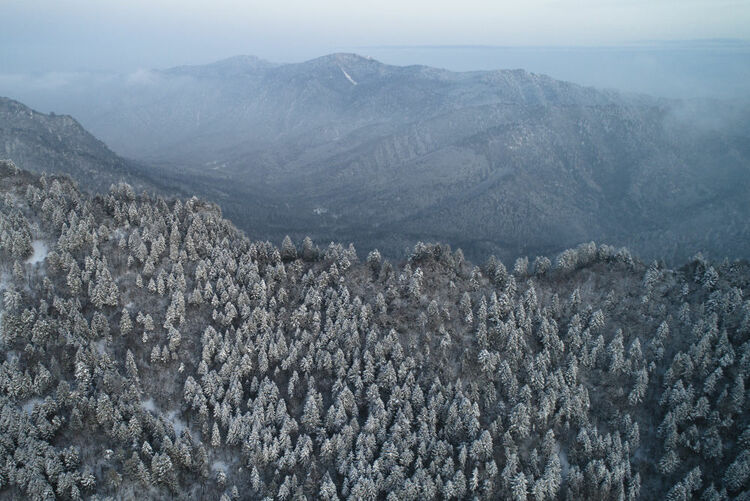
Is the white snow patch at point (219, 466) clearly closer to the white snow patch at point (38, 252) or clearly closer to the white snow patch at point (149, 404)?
the white snow patch at point (149, 404)

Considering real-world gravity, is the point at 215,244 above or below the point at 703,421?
above

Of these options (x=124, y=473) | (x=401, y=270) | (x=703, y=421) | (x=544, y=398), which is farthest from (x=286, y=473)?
(x=703, y=421)

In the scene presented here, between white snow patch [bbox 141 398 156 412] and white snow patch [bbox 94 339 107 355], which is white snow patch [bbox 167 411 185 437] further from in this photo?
white snow patch [bbox 94 339 107 355]

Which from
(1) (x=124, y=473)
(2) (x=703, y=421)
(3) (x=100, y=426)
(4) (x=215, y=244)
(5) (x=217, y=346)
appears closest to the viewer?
(1) (x=124, y=473)

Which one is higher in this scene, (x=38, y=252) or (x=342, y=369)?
(x=38, y=252)

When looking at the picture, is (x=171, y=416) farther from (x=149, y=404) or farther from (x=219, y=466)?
(x=219, y=466)

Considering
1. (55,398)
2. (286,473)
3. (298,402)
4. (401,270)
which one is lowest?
(286,473)

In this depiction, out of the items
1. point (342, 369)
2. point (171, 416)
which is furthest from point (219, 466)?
point (342, 369)

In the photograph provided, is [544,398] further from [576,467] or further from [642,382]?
[642,382]
